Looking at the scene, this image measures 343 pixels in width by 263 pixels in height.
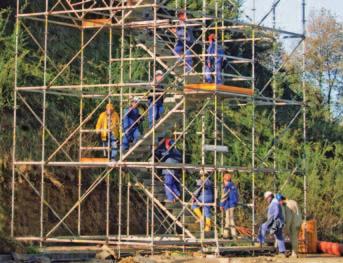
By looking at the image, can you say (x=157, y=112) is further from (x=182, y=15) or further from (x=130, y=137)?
(x=182, y=15)

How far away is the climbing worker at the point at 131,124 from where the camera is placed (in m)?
34.2

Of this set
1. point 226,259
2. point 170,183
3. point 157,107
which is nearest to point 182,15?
point 157,107

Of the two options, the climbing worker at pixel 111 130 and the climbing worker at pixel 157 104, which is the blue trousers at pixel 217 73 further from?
the climbing worker at pixel 111 130

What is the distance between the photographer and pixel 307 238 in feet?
120

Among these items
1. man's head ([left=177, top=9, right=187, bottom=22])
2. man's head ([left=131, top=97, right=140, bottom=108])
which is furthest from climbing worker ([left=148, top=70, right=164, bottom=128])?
man's head ([left=177, top=9, right=187, bottom=22])

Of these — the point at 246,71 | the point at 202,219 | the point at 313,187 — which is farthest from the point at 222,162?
the point at 246,71

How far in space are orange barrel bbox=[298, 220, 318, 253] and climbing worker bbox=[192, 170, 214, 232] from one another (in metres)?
2.64

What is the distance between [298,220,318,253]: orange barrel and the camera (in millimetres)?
36594

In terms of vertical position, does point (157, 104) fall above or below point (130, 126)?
above

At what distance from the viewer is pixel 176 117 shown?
3497cm

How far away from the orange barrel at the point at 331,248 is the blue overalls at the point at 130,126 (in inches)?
253

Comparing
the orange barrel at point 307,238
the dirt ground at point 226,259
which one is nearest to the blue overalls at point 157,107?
the dirt ground at point 226,259

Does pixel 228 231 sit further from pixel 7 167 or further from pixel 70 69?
pixel 70 69

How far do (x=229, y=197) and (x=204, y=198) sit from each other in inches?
55.4
